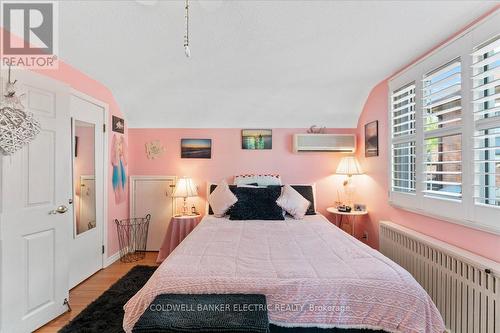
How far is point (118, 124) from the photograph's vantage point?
3586 millimetres

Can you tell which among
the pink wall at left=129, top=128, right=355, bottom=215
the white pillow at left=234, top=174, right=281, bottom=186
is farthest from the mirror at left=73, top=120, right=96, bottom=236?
the white pillow at left=234, top=174, right=281, bottom=186

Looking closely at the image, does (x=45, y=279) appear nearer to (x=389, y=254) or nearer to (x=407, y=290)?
(x=407, y=290)

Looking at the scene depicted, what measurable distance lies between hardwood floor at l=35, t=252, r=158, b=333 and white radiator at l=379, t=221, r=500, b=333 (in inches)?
117

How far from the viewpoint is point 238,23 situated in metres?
2.09

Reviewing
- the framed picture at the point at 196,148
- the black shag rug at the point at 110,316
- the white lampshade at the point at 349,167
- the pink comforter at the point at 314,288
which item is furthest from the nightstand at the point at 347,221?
the black shag rug at the point at 110,316

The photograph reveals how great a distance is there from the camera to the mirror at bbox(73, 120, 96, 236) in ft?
9.18

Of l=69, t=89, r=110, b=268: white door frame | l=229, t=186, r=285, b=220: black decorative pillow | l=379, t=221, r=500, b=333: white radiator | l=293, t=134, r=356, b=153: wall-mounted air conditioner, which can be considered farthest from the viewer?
l=293, t=134, r=356, b=153: wall-mounted air conditioner

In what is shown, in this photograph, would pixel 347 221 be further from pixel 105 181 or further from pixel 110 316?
pixel 105 181

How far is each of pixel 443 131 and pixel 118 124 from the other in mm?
3748

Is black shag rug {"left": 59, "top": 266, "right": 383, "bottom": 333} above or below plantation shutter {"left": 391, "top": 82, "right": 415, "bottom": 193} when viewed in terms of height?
below

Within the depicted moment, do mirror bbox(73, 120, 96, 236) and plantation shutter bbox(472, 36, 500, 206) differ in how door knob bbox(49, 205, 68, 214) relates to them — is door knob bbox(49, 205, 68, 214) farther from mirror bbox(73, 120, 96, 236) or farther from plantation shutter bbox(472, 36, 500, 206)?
plantation shutter bbox(472, 36, 500, 206)

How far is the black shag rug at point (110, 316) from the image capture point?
1.43 m

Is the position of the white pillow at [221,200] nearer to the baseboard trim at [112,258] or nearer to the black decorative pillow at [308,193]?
the black decorative pillow at [308,193]

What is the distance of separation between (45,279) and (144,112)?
237 cm
